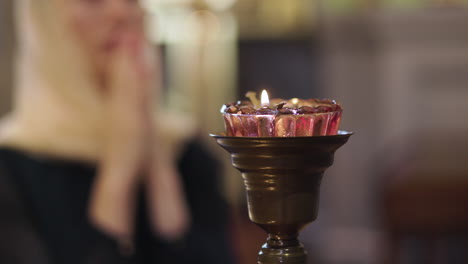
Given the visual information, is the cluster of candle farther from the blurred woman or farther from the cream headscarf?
the cream headscarf

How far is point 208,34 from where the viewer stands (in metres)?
4.40

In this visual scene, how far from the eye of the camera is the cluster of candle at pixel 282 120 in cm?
47

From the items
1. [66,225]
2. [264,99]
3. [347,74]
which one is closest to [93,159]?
[66,225]

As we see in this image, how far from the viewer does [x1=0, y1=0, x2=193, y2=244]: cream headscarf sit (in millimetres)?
1943

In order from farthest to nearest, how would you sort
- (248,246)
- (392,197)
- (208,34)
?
1. (208,34)
2. (248,246)
3. (392,197)

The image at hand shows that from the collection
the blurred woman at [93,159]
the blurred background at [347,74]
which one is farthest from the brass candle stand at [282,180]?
the blurred background at [347,74]

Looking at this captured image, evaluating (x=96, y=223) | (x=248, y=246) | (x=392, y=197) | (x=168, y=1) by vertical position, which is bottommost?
(x=248, y=246)

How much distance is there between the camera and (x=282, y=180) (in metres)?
0.48

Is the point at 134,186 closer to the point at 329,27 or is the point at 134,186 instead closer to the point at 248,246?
the point at 248,246

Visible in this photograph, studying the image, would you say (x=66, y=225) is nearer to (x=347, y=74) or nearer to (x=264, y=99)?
(x=264, y=99)

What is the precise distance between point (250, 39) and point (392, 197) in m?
2.28

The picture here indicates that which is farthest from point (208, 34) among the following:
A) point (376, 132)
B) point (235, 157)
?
point (235, 157)

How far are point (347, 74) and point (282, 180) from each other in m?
4.55

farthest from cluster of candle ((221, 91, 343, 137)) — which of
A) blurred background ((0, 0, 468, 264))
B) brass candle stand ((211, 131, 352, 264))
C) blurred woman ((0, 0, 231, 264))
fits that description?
blurred background ((0, 0, 468, 264))
